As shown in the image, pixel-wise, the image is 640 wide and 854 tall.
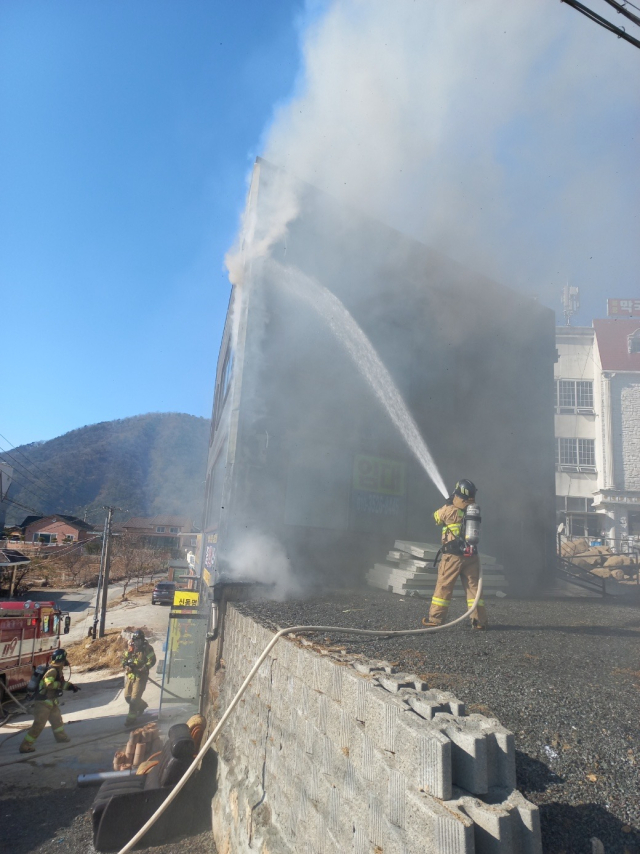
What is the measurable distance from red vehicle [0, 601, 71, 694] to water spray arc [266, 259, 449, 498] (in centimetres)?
853

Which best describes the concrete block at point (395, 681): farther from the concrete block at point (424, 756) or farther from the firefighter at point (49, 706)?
the firefighter at point (49, 706)

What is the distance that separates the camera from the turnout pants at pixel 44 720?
773 cm

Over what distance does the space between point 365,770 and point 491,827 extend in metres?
0.82

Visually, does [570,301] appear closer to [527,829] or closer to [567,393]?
[567,393]

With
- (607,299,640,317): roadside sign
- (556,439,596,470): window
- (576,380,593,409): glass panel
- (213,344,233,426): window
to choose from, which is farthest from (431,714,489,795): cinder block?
(607,299,640,317): roadside sign

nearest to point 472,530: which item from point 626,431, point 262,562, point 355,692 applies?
point 355,692

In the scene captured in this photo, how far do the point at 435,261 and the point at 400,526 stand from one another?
6.36 meters

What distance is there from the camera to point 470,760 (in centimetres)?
194

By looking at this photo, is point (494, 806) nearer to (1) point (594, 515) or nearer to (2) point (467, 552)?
(2) point (467, 552)

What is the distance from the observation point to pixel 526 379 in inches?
561

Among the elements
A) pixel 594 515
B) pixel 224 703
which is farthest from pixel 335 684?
pixel 594 515

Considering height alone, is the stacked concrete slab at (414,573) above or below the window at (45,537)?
above

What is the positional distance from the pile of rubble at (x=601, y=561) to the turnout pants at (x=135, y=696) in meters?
13.2

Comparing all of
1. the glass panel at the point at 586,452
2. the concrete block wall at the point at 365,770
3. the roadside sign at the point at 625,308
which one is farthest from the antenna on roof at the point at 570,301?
the concrete block wall at the point at 365,770
